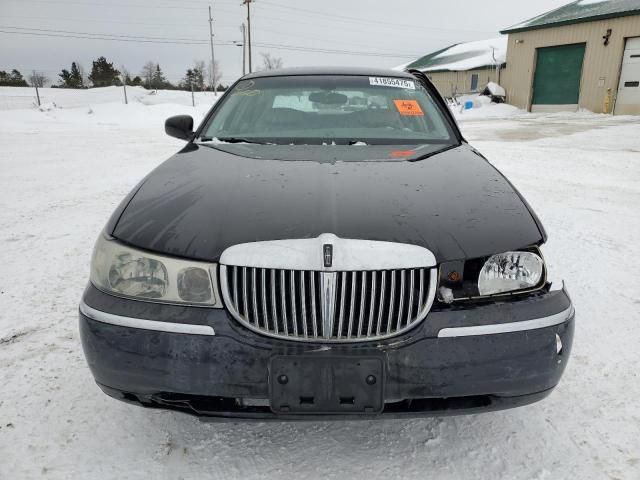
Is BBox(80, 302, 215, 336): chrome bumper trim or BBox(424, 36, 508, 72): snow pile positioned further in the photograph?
BBox(424, 36, 508, 72): snow pile

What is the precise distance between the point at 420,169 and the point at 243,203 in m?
0.84

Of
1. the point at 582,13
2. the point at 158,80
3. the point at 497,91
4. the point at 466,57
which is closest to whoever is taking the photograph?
the point at 582,13

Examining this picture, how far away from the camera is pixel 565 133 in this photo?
1327 centimetres

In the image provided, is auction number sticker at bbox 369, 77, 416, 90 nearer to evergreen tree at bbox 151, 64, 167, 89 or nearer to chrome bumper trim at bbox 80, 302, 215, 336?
chrome bumper trim at bbox 80, 302, 215, 336

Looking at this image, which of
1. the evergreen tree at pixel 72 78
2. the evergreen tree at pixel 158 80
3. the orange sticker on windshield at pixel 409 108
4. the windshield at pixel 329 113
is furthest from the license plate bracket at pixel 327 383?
the evergreen tree at pixel 72 78

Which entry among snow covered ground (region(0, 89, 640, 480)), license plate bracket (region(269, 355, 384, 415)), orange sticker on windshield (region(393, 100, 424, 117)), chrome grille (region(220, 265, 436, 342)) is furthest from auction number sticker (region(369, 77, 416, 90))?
license plate bracket (region(269, 355, 384, 415))

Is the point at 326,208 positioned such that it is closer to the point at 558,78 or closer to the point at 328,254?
the point at 328,254

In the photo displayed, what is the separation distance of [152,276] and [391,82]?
2.21m

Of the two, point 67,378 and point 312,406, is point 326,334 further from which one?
point 67,378

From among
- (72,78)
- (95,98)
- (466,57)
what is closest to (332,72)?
(95,98)

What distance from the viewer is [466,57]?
38.0 metres

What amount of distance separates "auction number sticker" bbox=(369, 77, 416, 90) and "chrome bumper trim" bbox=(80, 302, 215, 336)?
2194mm

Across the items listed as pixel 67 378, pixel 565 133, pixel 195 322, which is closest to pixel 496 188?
pixel 195 322

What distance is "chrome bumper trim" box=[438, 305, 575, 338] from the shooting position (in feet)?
4.65
